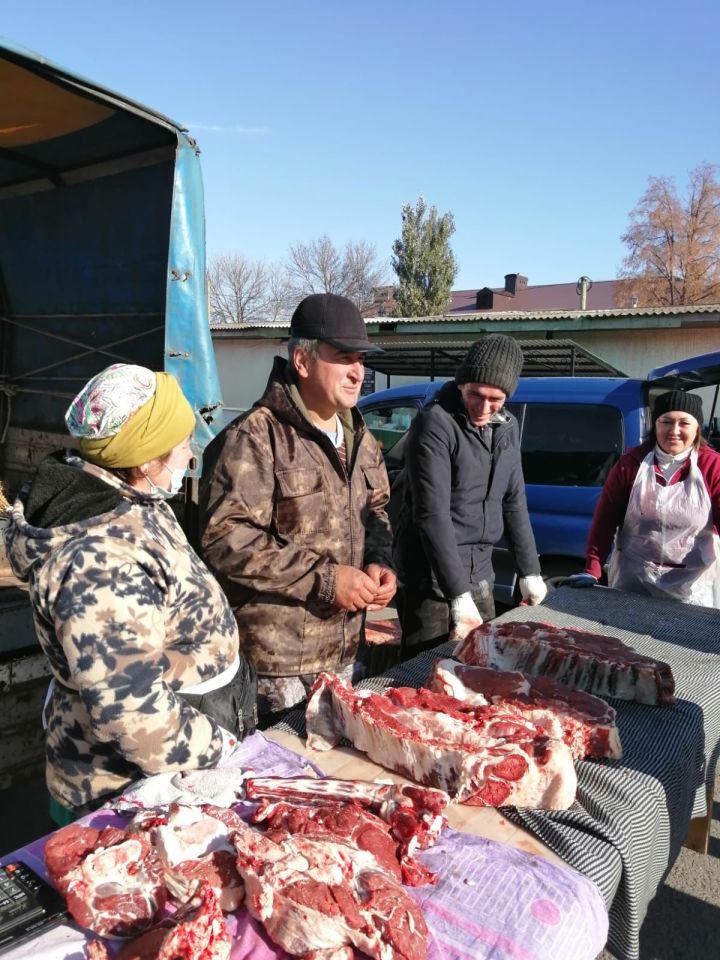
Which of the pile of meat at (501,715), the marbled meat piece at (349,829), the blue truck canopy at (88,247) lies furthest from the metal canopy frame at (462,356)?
the marbled meat piece at (349,829)

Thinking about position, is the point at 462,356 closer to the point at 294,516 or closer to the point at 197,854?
the point at 294,516

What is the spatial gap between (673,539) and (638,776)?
6.15 feet

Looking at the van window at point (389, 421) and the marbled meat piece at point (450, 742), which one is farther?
the van window at point (389, 421)

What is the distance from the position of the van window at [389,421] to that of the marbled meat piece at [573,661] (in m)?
4.62

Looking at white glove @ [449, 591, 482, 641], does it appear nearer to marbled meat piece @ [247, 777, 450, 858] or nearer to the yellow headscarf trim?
marbled meat piece @ [247, 777, 450, 858]

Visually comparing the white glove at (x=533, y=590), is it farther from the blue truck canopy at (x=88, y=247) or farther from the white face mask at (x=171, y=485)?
the white face mask at (x=171, y=485)

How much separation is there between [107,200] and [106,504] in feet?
12.4

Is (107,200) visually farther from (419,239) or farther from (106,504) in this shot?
(419,239)

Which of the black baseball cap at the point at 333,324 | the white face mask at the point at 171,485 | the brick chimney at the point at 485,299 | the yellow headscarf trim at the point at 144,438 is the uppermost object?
→ the brick chimney at the point at 485,299

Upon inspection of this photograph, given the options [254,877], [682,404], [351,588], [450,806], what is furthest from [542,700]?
[682,404]

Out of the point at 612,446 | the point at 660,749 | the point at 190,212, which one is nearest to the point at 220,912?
the point at 660,749

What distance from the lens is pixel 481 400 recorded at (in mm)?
3059

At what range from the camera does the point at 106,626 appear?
57.0 inches

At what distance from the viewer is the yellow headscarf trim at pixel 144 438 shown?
1621 millimetres
